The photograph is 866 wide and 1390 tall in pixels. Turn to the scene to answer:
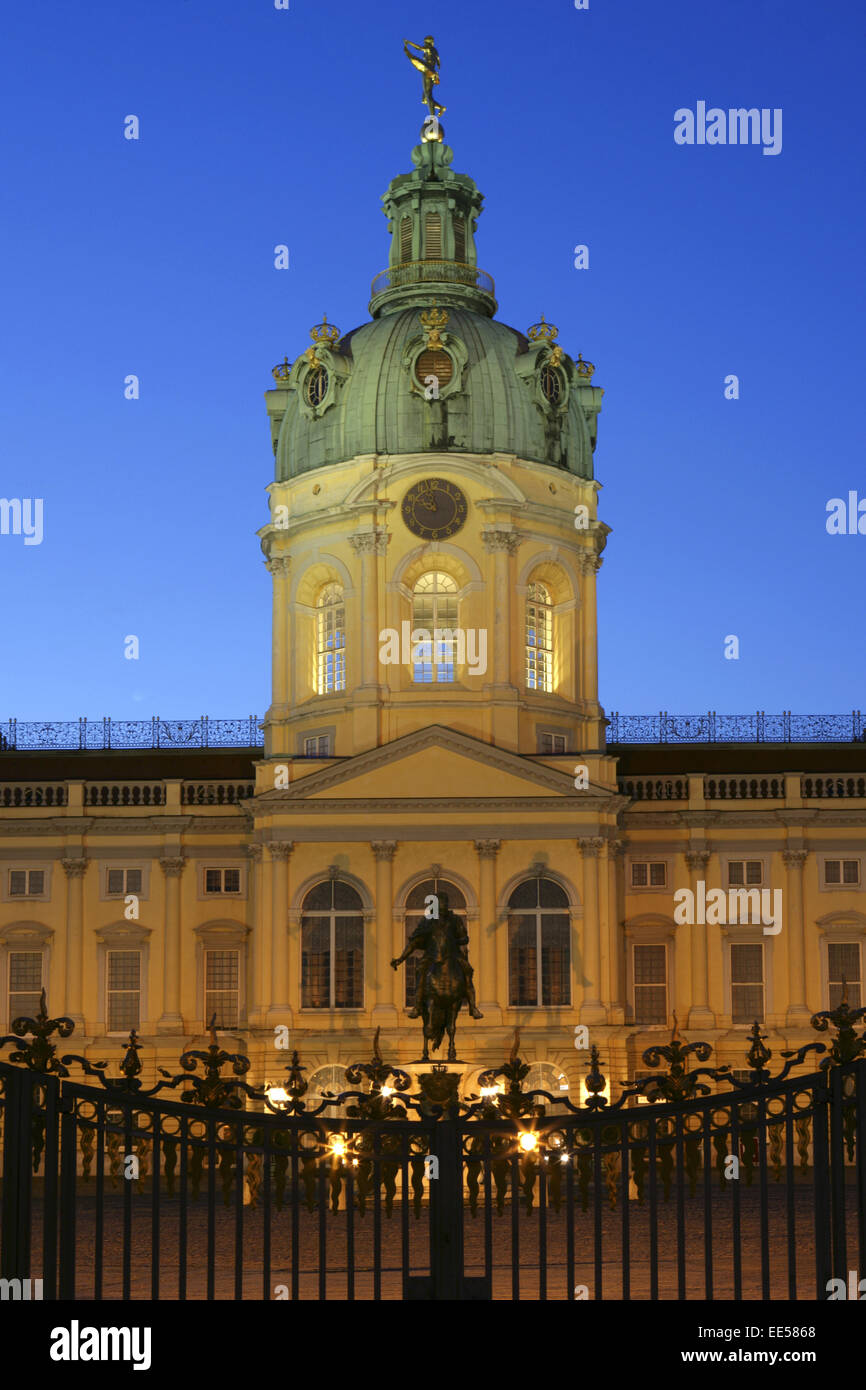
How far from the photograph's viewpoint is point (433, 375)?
2415 inches

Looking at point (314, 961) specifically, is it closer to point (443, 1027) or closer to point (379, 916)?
point (379, 916)

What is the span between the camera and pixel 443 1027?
4741cm

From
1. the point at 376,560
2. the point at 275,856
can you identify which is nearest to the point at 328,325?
the point at 376,560

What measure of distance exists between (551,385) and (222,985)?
2071cm

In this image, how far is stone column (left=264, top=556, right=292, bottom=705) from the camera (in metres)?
62.6

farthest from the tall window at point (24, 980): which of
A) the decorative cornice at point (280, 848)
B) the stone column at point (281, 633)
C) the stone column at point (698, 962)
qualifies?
the stone column at point (698, 962)

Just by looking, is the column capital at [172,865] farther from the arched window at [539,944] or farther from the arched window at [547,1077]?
the arched window at [547,1077]

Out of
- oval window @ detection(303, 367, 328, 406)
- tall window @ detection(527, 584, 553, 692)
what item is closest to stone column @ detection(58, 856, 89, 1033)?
tall window @ detection(527, 584, 553, 692)

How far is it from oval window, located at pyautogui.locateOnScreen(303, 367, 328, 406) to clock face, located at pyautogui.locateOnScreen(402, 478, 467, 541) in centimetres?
501

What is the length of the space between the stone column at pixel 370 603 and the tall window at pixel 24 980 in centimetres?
1300

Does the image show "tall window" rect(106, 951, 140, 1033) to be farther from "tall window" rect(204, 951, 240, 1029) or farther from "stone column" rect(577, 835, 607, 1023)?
"stone column" rect(577, 835, 607, 1023)

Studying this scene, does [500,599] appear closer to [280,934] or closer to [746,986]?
[280,934]

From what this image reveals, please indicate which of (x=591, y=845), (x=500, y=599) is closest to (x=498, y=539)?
(x=500, y=599)
